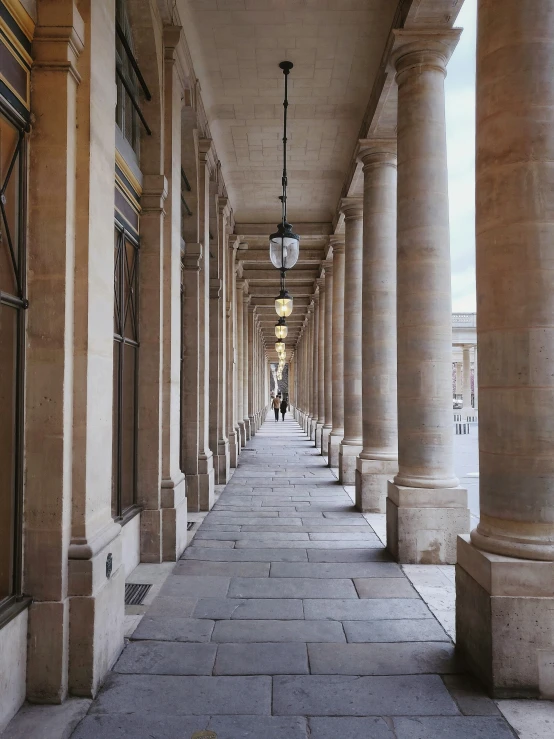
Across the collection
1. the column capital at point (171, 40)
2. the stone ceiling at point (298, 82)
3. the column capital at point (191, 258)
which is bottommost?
the column capital at point (191, 258)

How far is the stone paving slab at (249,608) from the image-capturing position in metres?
6.18

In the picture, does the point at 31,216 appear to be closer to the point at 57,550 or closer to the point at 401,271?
the point at 57,550

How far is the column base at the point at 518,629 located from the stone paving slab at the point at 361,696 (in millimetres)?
460

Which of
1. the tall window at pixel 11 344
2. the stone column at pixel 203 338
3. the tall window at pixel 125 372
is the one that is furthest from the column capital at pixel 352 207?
the tall window at pixel 11 344

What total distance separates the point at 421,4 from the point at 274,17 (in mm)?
2569

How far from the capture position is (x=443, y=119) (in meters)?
8.62

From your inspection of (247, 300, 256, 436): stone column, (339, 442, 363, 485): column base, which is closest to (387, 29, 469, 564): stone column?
(339, 442, 363, 485): column base

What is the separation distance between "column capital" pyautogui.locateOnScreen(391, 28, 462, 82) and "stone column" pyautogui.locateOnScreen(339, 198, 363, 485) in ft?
22.7

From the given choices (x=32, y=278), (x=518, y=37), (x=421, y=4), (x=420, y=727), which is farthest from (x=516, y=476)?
(x=421, y=4)

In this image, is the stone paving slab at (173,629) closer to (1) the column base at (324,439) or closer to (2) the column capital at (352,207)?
(2) the column capital at (352,207)

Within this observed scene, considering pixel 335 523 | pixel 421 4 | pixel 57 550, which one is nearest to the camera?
pixel 57 550

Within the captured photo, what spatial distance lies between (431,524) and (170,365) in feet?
14.2

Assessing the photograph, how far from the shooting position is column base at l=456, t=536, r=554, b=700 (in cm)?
448

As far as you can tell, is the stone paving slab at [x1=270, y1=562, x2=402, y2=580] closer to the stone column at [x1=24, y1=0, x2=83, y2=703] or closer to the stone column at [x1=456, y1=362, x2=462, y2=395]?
the stone column at [x1=24, y1=0, x2=83, y2=703]
